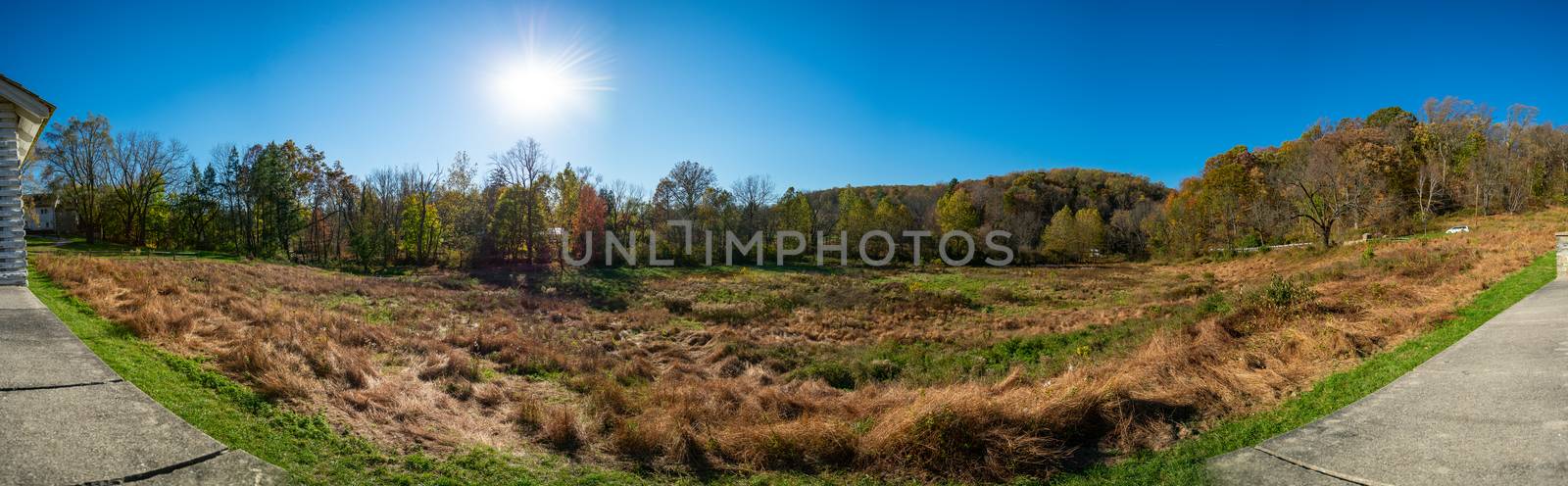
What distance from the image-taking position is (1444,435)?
17.1ft

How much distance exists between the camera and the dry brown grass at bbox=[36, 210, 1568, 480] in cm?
655

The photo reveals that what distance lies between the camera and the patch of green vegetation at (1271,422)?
5.76 m

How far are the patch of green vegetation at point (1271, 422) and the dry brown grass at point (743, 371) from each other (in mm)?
307

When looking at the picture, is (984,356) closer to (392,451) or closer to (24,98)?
(392,451)

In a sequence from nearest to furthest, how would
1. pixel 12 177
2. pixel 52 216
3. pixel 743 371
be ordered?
pixel 12 177
pixel 743 371
pixel 52 216

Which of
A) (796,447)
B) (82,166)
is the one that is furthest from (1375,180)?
(82,166)

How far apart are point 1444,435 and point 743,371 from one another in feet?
36.9

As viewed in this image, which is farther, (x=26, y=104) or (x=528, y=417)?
(x=26, y=104)

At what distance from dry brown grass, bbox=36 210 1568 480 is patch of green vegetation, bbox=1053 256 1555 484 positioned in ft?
1.01

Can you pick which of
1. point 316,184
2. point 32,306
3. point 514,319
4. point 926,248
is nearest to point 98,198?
point 316,184

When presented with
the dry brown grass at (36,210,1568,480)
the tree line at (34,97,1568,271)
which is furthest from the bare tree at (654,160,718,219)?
the dry brown grass at (36,210,1568,480)

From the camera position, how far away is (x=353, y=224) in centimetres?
5378

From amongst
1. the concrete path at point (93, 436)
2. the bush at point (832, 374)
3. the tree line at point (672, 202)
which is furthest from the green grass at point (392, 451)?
the tree line at point (672, 202)

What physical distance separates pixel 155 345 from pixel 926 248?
6246 centimetres
